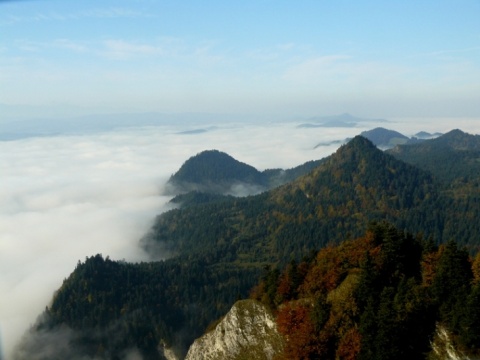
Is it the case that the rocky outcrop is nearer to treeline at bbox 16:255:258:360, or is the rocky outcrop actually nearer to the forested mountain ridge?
treeline at bbox 16:255:258:360

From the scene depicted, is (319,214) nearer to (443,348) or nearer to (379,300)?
(379,300)

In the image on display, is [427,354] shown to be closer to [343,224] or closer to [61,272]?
[343,224]

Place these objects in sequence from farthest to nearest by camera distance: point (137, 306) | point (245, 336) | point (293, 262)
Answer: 1. point (137, 306)
2. point (293, 262)
3. point (245, 336)

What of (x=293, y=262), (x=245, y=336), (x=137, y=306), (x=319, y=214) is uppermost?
(x=293, y=262)

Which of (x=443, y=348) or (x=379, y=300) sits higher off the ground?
(x=379, y=300)

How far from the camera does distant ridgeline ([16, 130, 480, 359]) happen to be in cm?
3503

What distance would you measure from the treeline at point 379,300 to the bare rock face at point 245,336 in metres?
1.48

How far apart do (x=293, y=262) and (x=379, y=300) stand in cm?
996

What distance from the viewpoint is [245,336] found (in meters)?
41.8

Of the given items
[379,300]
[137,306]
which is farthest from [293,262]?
[137,306]

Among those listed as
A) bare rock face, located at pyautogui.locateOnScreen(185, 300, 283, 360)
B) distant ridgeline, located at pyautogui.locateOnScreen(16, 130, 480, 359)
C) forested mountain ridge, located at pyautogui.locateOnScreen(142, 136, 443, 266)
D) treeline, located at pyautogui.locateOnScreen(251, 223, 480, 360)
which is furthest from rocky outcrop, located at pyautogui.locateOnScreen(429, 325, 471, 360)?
forested mountain ridge, located at pyautogui.locateOnScreen(142, 136, 443, 266)

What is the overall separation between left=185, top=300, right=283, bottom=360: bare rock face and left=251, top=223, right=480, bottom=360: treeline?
1.48 metres

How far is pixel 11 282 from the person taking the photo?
165 metres

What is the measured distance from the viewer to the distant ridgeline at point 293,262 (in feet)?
115
